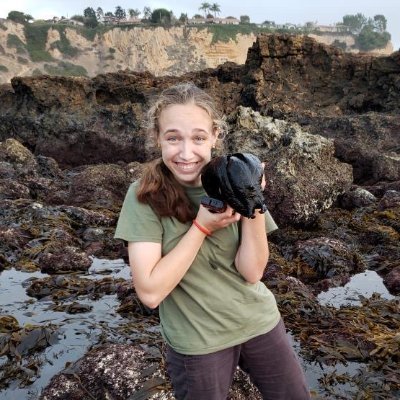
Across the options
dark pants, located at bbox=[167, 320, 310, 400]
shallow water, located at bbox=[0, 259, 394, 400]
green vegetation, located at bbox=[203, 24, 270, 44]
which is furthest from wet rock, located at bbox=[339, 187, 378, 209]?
green vegetation, located at bbox=[203, 24, 270, 44]

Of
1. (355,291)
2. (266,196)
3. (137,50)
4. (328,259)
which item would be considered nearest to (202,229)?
(355,291)

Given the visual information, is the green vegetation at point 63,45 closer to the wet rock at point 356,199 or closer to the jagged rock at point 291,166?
the jagged rock at point 291,166

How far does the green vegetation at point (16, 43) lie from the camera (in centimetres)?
6597

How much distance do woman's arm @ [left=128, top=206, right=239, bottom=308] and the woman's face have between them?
26 cm

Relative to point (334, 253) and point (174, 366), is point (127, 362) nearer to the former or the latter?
point (174, 366)

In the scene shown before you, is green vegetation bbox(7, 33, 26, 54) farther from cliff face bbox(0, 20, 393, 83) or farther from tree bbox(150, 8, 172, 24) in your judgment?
tree bbox(150, 8, 172, 24)

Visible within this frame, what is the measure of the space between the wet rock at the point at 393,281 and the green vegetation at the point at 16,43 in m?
71.1

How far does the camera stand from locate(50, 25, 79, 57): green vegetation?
7081 cm

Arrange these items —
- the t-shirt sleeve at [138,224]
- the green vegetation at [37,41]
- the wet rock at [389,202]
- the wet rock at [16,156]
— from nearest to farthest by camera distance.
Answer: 1. the t-shirt sleeve at [138,224]
2. the wet rock at [389,202]
3. the wet rock at [16,156]
4. the green vegetation at [37,41]

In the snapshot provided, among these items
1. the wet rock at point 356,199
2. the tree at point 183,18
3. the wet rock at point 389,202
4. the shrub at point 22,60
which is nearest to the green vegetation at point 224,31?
the tree at point 183,18

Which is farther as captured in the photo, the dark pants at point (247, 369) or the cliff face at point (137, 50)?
the cliff face at point (137, 50)

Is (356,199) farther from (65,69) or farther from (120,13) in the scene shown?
(120,13)

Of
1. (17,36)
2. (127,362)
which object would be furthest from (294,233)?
(17,36)

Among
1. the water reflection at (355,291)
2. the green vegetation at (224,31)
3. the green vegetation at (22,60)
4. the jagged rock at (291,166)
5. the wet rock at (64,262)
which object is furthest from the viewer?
the green vegetation at (224,31)
